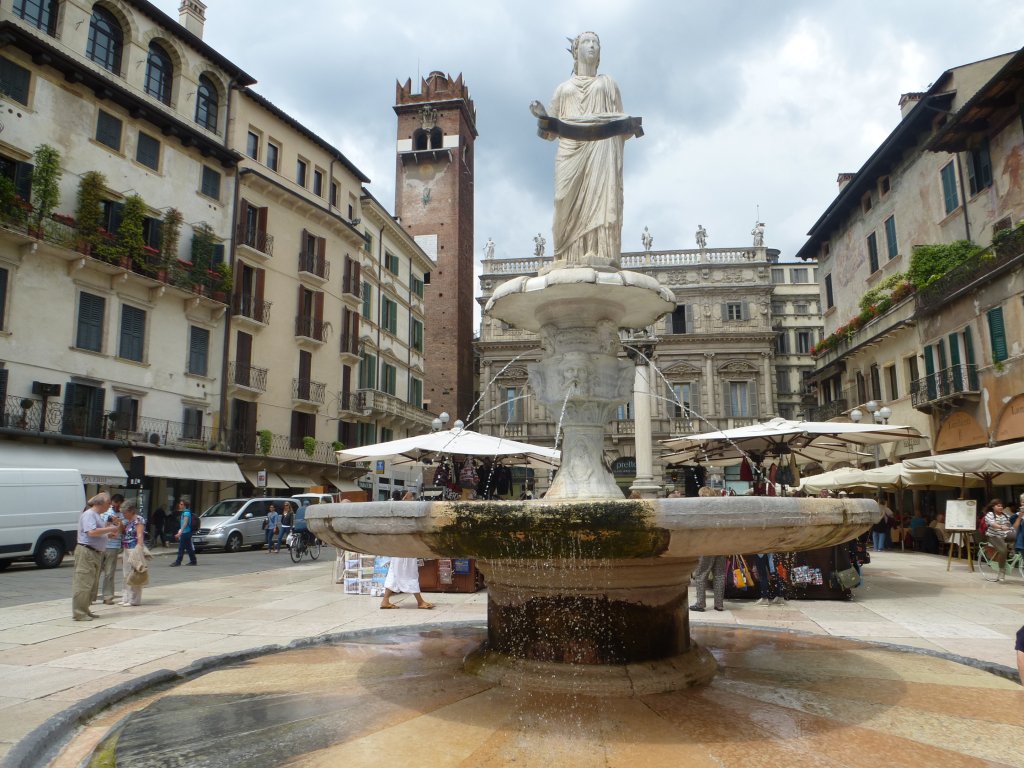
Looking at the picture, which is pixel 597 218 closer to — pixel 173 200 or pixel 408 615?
pixel 408 615

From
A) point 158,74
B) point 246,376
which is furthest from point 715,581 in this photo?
point 158,74

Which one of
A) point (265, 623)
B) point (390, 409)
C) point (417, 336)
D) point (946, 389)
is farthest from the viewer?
point (417, 336)

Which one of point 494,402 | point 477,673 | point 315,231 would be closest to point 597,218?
point 477,673

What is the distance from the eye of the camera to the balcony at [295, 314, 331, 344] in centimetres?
3216

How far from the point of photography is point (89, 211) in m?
22.9

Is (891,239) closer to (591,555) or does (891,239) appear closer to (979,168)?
(979,168)

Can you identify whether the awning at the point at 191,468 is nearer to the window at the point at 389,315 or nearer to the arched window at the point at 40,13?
the arched window at the point at 40,13

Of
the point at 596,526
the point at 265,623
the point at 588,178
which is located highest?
the point at 588,178

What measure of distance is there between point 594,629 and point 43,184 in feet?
76.8

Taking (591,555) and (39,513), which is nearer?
(591,555)

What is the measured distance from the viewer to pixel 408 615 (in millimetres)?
9438

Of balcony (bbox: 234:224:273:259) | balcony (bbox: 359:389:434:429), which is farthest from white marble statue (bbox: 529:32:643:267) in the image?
balcony (bbox: 359:389:434:429)

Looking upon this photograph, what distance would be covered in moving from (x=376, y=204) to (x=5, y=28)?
63.7 ft

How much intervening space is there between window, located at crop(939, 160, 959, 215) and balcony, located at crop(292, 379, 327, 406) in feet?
81.7
